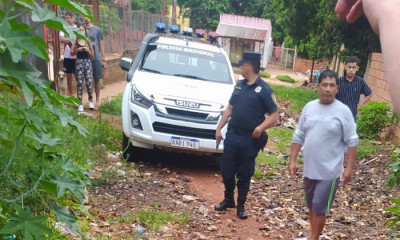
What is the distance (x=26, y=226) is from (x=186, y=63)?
18.7ft

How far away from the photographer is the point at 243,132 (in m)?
5.18

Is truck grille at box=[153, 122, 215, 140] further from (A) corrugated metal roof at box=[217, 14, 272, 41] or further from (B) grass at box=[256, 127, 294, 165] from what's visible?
(A) corrugated metal roof at box=[217, 14, 272, 41]

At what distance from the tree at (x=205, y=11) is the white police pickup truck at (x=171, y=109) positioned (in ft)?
130

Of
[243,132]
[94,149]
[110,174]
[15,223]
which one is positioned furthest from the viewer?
[94,149]

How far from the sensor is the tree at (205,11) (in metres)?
45.6

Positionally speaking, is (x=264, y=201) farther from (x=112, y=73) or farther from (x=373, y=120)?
(x=112, y=73)

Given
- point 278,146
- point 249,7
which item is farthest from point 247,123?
point 249,7

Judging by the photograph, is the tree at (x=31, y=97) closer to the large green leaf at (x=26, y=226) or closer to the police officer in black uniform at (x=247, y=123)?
the large green leaf at (x=26, y=226)

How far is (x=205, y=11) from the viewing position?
1800 inches

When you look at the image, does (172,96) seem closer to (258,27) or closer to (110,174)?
(110,174)

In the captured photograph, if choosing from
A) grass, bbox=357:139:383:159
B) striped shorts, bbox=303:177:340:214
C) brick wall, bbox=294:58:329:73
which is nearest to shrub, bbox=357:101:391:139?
grass, bbox=357:139:383:159

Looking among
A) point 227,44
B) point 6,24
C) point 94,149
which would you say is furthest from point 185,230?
A: point 227,44

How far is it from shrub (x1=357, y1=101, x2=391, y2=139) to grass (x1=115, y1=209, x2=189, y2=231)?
18.4 feet

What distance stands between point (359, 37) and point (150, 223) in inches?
468
